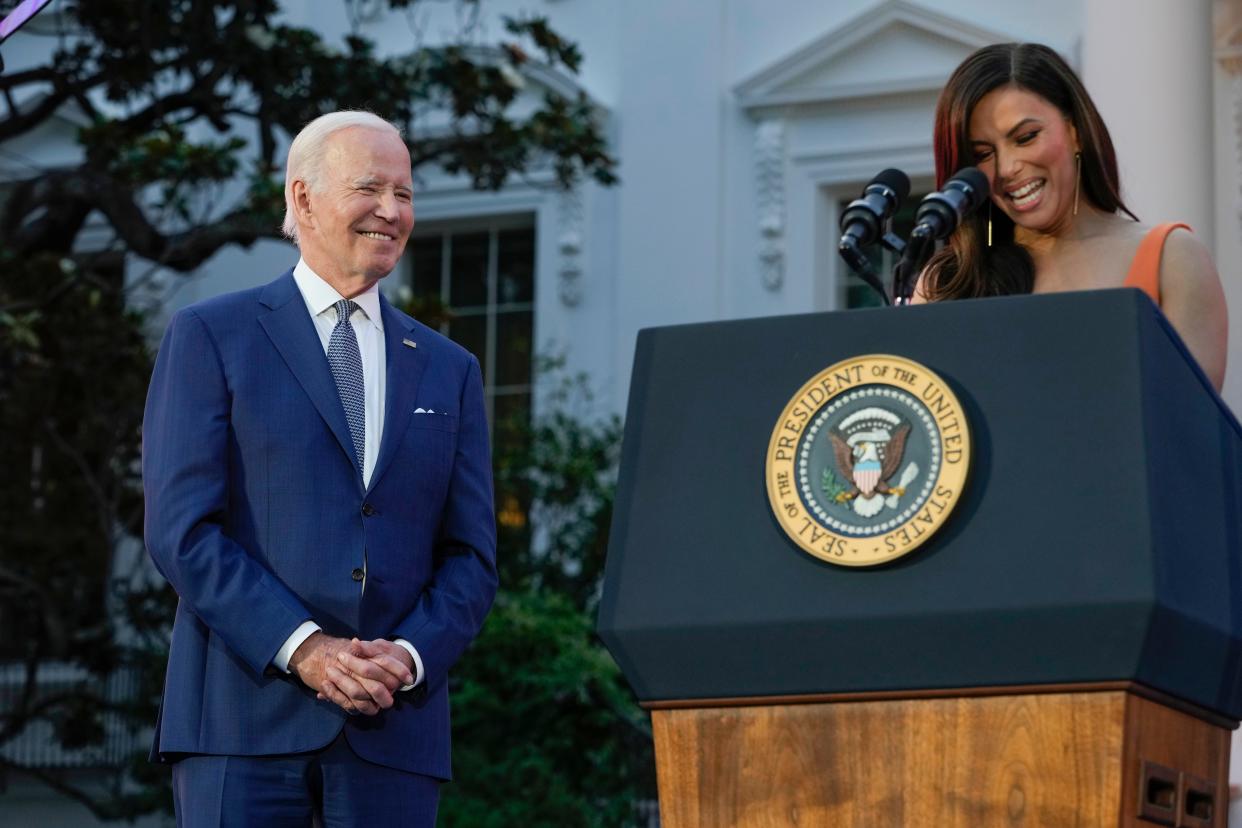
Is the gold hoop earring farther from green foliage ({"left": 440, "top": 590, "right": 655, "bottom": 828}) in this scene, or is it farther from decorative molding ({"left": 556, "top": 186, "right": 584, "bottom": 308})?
decorative molding ({"left": 556, "top": 186, "right": 584, "bottom": 308})

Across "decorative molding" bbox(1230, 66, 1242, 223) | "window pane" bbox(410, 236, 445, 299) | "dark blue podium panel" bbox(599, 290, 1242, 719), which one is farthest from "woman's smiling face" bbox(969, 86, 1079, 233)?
"window pane" bbox(410, 236, 445, 299)

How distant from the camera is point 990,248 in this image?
9.87ft

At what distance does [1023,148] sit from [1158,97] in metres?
4.89

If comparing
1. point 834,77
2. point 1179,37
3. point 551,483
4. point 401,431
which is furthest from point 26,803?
point 401,431

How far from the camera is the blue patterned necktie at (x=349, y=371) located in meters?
3.32

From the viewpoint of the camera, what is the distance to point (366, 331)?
11.3ft

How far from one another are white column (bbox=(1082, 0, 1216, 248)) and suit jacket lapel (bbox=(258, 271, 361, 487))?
4.42 metres

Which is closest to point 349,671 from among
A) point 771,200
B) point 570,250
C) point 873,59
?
point 771,200

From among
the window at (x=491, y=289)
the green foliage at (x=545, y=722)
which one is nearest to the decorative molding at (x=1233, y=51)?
the green foliage at (x=545, y=722)

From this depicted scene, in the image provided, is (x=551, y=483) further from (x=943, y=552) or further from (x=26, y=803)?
(x=943, y=552)

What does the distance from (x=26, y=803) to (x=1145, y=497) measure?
11.4 m

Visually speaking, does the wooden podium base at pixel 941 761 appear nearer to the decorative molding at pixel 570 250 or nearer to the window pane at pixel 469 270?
the decorative molding at pixel 570 250

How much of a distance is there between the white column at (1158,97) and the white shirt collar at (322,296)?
14.1 feet

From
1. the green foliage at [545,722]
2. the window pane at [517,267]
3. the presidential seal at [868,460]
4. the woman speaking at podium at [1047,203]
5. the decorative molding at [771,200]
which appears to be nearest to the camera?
the presidential seal at [868,460]
